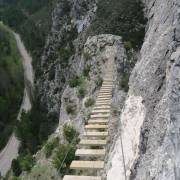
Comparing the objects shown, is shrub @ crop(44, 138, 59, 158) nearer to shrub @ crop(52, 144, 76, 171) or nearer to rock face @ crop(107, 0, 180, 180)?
shrub @ crop(52, 144, 76, 171)

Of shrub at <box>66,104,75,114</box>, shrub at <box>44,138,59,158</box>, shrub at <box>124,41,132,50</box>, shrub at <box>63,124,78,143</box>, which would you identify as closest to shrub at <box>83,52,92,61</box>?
shrub at <box>124,41,132,50</box>

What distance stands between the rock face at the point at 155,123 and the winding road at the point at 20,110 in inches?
2071

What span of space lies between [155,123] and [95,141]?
5.41 meters

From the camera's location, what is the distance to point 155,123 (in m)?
7.87

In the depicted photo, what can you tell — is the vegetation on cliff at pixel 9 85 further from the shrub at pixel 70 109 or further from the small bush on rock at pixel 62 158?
the small bush on rock at pixel 62 158

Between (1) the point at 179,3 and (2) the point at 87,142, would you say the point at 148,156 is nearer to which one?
(1) the point at 179,3

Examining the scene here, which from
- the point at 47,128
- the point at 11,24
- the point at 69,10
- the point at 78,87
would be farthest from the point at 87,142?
the point at 11,24

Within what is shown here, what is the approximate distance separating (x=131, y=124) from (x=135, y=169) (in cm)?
299

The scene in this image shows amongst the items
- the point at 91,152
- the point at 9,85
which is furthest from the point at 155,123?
the point at 9,85

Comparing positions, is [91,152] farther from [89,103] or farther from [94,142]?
[89,103]

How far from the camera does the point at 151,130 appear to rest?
7973 millimetres

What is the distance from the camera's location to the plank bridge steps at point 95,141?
1110cm

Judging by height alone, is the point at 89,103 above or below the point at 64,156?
above

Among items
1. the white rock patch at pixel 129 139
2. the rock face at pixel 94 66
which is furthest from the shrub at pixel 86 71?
the white rock patch at pixel 129 139
